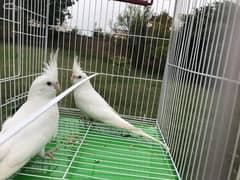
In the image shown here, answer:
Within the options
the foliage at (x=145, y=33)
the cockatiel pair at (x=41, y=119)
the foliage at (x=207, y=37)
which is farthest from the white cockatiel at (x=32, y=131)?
the foliage at (x=145, y=33)

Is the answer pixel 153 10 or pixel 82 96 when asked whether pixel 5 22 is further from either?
pixel 153 10

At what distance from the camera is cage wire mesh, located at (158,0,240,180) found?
0.65 m

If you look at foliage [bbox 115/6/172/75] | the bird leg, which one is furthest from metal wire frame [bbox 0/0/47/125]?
foliage [bbox 115/6/172/75]

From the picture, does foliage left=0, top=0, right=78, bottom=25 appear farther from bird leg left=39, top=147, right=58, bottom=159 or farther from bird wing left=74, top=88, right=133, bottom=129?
bird leg left=39, top=147, right=58, bottom=159

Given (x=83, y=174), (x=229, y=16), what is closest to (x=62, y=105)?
(x=83, y=174)

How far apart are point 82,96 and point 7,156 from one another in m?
0.96

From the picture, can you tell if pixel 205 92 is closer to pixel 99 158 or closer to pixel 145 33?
pixel 99 158

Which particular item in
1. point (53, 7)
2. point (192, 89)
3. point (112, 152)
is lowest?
point (112, 152)

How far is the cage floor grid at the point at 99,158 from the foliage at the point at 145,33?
0.66 meters

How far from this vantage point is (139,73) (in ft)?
7.45

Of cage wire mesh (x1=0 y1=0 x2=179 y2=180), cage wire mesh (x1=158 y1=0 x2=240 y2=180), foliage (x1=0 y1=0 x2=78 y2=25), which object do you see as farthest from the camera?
foliage (x1=0 y1=0 x2=78 y2=25)

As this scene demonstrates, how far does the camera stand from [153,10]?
2.12m

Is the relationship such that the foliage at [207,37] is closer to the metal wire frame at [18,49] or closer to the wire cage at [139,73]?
the wire cage at [139,73]

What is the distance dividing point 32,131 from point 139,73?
50.5 inches
